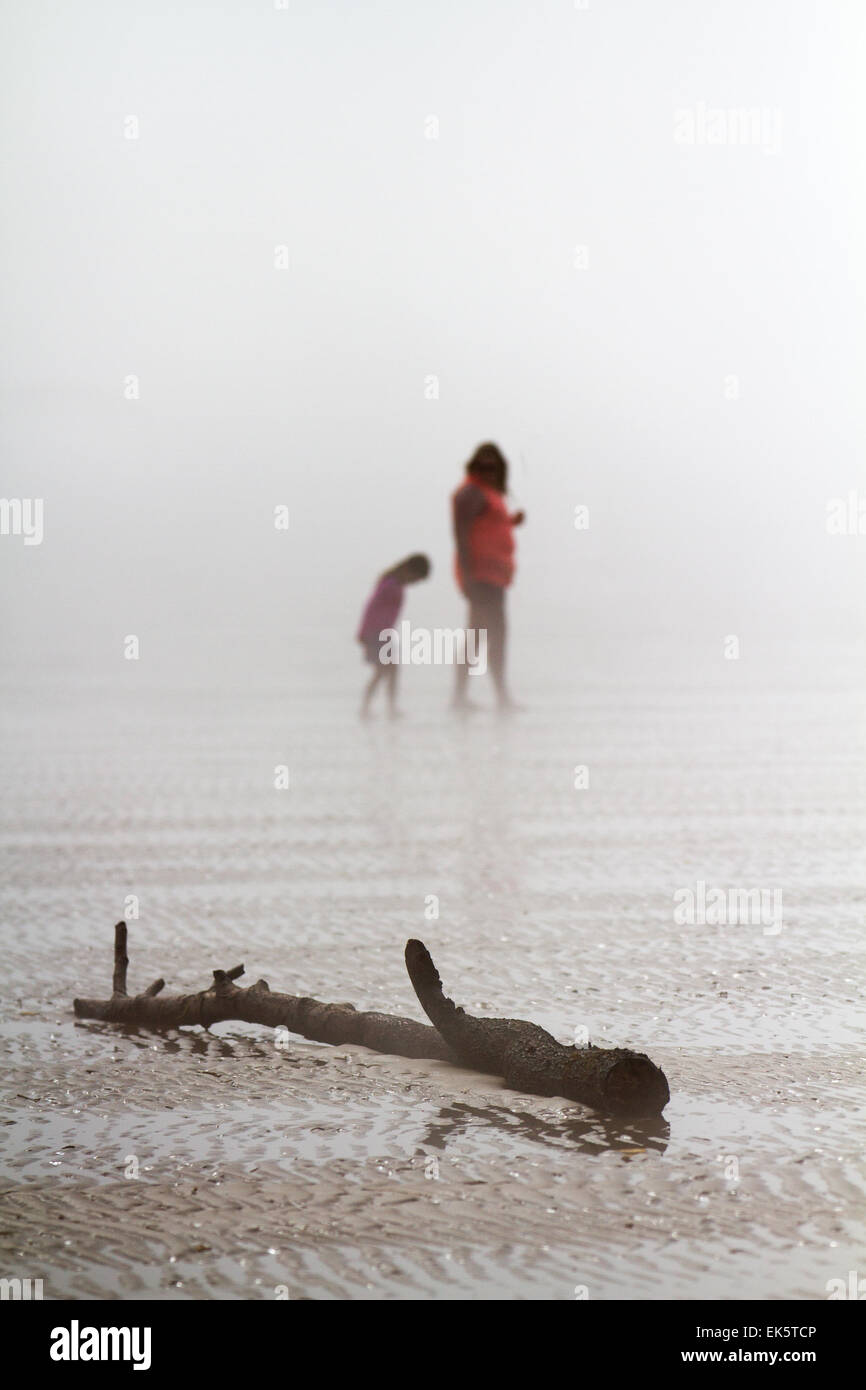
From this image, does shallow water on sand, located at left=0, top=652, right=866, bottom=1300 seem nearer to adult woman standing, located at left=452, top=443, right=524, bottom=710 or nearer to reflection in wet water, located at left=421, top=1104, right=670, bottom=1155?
reflection in wet water, located at left=421, top=1104, right=670, bottom=1155

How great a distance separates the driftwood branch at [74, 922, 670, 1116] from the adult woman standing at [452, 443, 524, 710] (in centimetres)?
1074

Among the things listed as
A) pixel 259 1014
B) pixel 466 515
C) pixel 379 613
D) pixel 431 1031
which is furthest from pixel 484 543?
pixel 431 1031

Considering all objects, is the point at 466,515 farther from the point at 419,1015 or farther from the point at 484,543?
Answer: the point at 419,1015

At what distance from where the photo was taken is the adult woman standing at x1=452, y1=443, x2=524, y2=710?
15.6 metres

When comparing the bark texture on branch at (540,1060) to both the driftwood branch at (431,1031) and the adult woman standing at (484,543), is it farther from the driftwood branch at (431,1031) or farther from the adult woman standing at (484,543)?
the adult woman standing at (484,543)

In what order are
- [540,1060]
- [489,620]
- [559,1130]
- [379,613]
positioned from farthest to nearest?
[379,613]
[489,620]
[540,1060]
[559,1130]

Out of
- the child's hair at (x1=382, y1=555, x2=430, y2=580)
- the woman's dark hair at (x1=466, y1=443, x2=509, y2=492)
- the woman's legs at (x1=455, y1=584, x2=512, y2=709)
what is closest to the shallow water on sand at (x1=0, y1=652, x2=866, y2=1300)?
the woman's legs at (x1=455, y1=584, x2=512, y2=709)

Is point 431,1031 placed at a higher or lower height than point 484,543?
lower

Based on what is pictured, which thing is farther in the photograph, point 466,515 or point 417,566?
point 417,566

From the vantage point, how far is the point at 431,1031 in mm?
4410

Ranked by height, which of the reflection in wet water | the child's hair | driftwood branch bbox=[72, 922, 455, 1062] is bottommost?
the reflection in wet water

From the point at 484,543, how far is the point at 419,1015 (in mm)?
10874

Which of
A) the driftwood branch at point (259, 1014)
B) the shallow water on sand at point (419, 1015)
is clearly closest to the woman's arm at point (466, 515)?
the shallow water on sand at point (419, 1015)
